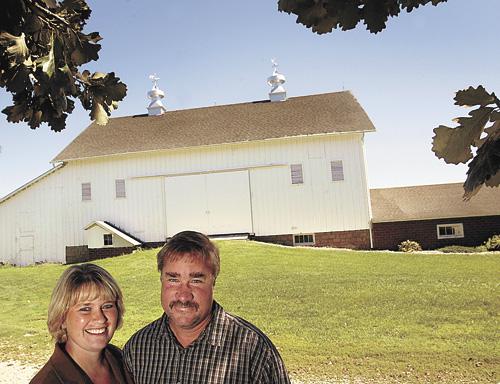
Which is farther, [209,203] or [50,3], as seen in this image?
[209,203]

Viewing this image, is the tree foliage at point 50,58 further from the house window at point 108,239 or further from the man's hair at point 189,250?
the house window at point 108,239

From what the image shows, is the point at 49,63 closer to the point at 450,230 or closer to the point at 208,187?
the point at 208,187

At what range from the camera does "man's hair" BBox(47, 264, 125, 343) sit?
126 inches

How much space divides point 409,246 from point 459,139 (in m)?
A: 27.0

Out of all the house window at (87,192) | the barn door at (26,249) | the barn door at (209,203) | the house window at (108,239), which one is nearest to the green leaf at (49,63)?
the barn door at (209,203)

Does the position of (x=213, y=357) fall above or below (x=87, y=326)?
below

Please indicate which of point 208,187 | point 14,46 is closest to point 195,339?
point 14,46

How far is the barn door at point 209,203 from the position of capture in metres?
28.6

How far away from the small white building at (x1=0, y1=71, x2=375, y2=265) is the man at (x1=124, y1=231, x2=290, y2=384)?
80.7 ft

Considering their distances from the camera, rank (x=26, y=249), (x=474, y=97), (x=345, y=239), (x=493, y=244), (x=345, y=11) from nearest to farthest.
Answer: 1. (x=474, y=97)
2. (x=345, y=11)
3. (x=493, y=244)
4. (x=345, y=239)
5. (x=26, y=249)

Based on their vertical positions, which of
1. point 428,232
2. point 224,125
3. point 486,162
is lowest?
point 428,232

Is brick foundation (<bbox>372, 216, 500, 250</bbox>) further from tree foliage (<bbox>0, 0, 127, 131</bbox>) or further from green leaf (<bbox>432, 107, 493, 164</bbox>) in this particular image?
green leaf (<bbox>432, 107, 493, 164</bbox>)

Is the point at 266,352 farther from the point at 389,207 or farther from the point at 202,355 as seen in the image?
the point at 389,207

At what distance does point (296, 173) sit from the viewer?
28.5 metres
